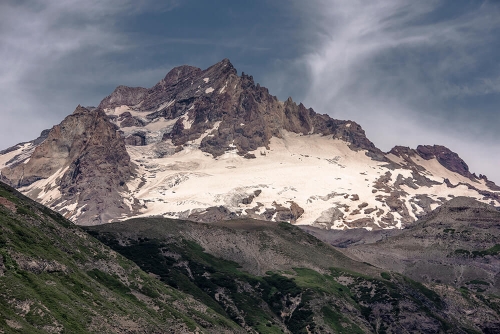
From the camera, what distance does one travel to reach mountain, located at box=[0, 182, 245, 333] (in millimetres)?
97438

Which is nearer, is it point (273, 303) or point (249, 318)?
point (249, 318)

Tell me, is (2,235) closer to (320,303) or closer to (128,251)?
(128,251)

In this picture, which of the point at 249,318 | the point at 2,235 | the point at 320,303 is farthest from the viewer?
the point at 320,303

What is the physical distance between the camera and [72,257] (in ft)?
433

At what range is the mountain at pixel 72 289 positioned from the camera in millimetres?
97438

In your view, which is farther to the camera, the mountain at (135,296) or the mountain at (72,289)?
the mountain at (135,296)

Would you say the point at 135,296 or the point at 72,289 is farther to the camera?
the point at 135,296

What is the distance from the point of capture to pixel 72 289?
113688 millimetres

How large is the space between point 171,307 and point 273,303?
54.7 m

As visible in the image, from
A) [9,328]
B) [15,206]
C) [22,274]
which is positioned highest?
[15,206]

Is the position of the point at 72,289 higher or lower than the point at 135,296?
lower

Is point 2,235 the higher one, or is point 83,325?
point 2,235

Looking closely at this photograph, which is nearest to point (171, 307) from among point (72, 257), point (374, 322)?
point (72, 257)

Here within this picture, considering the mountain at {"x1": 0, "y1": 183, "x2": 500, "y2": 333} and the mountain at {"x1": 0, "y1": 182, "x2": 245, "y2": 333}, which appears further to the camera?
the mountain at {"x1": 0, "y1": 183, "x2": 500, "y2": 333}
